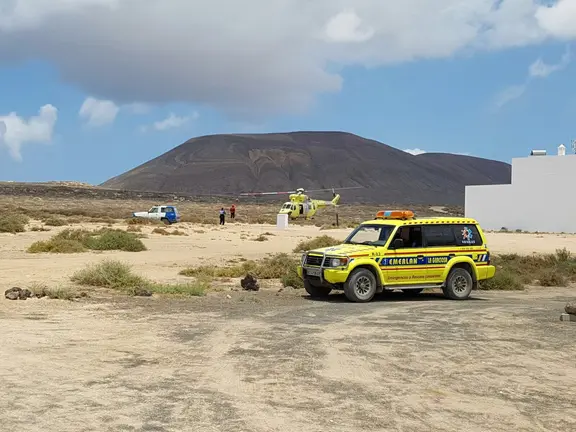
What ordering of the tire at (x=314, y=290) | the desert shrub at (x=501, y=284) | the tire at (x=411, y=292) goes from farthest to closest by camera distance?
the desert shrub at (x=501, y=284) → the tire at (x=411, y=292) → the tire at (x=314, y=290)

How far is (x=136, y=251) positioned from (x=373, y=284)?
52.9 feet

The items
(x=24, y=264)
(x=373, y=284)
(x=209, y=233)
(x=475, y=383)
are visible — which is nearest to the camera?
(x=475, y=383)

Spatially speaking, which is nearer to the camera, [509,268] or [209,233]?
[509,268]

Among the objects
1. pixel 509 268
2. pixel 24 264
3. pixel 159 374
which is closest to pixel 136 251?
pixel 24 264

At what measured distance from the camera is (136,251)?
98.8 feet

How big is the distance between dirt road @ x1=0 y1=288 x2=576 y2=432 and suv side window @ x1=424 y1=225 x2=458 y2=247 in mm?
2903

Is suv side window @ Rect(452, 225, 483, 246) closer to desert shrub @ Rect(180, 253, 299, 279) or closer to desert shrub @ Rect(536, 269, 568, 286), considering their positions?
desert shrub @ Rect(180, 253, 299, 279)

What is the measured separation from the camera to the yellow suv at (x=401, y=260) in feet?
53.1

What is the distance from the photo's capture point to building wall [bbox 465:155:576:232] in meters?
54.8

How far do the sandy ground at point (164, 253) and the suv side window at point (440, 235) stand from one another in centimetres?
752

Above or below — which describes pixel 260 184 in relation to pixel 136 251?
above

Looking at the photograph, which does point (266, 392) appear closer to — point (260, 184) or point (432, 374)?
point (432, 374)

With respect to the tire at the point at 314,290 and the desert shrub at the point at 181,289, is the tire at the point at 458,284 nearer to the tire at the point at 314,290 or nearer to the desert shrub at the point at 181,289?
the tire at the point at 314,290

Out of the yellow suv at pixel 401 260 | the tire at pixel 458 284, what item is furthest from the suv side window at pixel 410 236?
the tire at pixel 458 284
